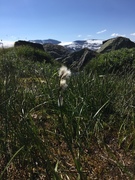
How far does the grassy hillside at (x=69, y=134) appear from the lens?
2.47 metres

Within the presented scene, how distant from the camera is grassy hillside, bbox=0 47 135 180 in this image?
2.47 m

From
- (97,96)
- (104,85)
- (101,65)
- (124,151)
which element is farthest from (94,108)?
(101,65)

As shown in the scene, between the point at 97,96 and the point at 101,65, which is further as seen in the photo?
the point at 101,65

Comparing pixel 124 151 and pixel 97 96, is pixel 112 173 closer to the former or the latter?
pixel 124 151

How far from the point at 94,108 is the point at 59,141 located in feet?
2.42

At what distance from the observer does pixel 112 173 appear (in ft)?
8.82

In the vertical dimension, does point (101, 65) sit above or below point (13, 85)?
below

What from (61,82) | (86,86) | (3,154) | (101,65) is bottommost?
(101,65)

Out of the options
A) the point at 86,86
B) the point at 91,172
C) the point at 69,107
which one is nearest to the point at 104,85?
the point at 86,86

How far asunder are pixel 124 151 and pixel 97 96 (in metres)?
1.03

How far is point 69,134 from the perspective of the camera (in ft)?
9.45

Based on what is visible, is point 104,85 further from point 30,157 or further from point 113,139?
point 30,157

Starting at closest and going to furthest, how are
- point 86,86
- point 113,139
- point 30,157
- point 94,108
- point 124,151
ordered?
point 30,157, point 124,151, point 113,139, point 94,108, point 86,86

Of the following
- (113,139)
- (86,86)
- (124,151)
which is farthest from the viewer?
(86,86)
